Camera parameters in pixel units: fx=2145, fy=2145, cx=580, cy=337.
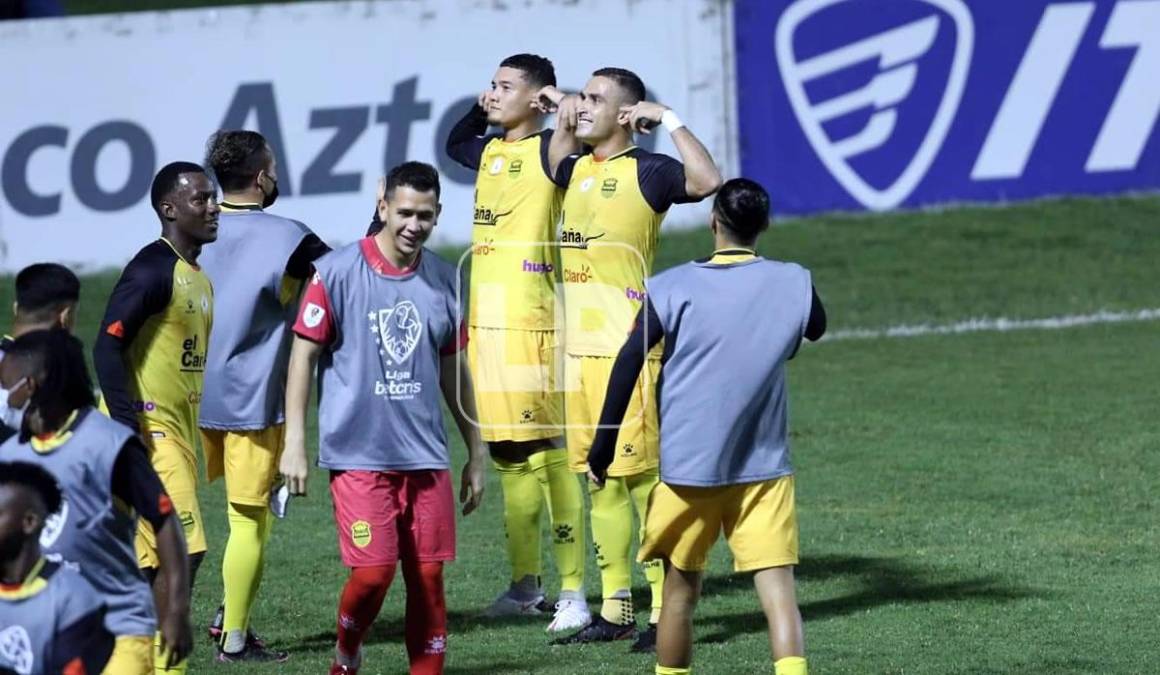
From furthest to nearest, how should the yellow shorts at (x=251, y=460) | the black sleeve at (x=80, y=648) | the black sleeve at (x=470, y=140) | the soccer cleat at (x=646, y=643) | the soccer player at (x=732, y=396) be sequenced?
the black sleeve at (x=470, y=140), the soccer cleat at (x=646, y=643), the yellow shorts at (x=251, y=460), the soccer player at (x=732, y=396), the black sleeve at (x=80, y=648)

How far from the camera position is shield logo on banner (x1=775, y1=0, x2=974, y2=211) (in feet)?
64.7

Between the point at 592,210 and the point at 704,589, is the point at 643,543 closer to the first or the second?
the point at 592,210

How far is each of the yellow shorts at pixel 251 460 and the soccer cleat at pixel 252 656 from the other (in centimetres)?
63

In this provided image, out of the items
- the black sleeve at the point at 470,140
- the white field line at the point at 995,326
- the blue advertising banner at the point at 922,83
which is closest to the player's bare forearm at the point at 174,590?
the black sleeve at the point at 470,140

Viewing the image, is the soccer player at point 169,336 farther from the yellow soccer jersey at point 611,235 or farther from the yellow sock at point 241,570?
the yellow soccer jersey at point 611,235

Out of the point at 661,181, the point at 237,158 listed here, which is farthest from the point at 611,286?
the point at 237,158

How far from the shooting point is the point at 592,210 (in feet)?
30.5

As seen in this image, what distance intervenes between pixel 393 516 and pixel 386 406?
40 centimetres

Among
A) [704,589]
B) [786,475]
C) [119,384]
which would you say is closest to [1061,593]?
[704,589]

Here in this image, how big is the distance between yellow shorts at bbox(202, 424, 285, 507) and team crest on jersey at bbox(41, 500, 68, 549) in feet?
8.98

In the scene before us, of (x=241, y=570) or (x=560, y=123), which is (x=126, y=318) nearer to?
(x=241, y=570)

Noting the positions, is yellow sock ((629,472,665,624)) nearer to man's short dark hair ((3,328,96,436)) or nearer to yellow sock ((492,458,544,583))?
yellow sock ((492,458,544,583))

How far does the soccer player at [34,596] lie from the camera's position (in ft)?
18.6

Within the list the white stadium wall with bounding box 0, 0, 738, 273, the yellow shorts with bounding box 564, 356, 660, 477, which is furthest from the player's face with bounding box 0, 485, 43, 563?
the white stadium wall with bounding box 0, 0, 738, 273
